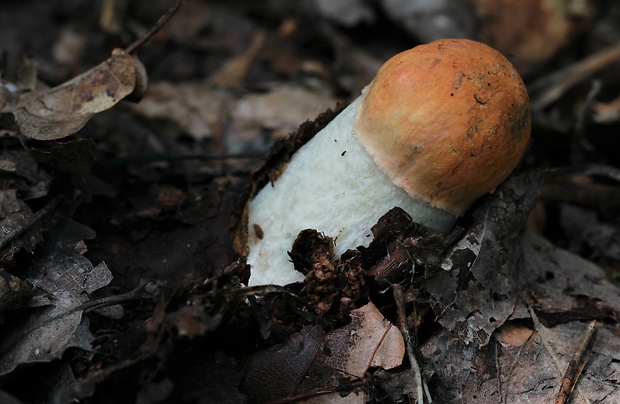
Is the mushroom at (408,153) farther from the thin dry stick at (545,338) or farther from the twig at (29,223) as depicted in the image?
the twig at (29,223)

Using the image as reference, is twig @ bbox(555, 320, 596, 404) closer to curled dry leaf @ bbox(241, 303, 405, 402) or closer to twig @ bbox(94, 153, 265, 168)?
curled dry leaf @ bbox(241, 303, 405, 402)

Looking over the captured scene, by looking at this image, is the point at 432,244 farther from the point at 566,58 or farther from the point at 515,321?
the point at 566,58

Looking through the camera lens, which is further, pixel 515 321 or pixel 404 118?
pixel 515 321

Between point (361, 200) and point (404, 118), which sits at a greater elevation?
point (404, 118)

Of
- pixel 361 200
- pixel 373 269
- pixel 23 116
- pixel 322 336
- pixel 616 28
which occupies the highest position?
pixel 616 28

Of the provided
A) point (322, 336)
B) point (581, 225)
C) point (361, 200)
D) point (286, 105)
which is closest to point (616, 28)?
point (581, 225)

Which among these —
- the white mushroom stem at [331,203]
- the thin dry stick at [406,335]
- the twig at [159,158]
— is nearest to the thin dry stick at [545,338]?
the white mushroom stem at [331,203]

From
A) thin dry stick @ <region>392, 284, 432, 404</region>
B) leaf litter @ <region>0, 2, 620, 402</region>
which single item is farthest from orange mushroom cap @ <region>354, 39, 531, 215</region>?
thin dry stick @ <region>392, 284, 432, 404</region>

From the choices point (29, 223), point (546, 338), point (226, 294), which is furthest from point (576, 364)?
point (29, 223)

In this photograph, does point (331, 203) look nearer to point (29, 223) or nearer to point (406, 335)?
point (406, 335)
